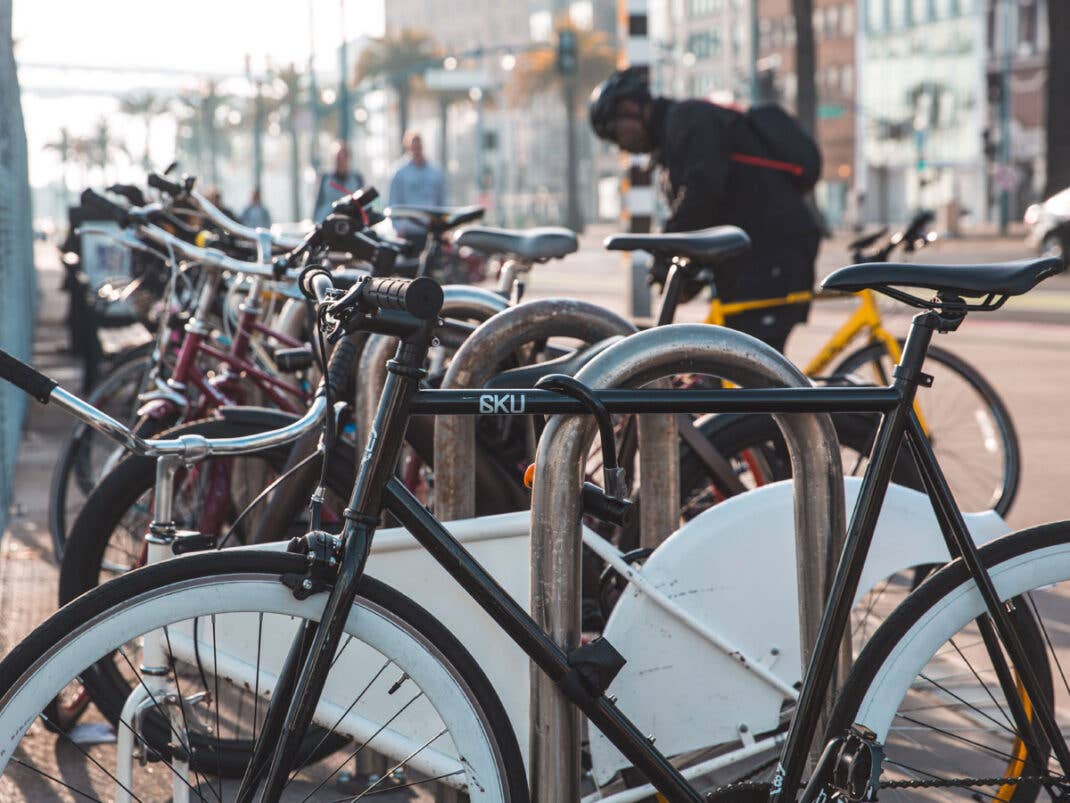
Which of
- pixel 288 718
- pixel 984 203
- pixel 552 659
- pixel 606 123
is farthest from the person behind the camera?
pixel 984 203

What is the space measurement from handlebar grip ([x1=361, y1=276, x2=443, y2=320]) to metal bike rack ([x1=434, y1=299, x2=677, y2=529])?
66 cm

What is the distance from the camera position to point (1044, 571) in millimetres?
2328

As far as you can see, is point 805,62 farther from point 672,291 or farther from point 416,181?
point 672,291

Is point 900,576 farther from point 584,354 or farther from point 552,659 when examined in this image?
point 552,659

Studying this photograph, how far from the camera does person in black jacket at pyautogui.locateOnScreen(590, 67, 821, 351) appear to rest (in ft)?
18.4

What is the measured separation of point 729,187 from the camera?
5.79 meters

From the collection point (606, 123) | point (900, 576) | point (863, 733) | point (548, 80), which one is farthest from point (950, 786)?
point (548, 80)

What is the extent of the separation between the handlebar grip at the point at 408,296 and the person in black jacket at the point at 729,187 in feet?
11.5

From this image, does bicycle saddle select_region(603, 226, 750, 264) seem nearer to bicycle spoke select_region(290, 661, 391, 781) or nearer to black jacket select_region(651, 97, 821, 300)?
bicycle spoke select_region(290, 661, 391, 781)

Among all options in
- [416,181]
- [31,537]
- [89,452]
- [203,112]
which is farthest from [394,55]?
[89,452]

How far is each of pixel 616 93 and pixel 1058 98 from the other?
2218 cm

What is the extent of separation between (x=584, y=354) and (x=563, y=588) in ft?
2.21

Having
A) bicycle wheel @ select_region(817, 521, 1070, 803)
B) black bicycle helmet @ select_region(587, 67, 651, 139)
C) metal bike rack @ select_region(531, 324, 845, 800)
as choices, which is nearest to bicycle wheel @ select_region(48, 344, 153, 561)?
black bicycle helmet @ select_region(587, 67, 651, 139)

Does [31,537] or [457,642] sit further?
[31,537]
